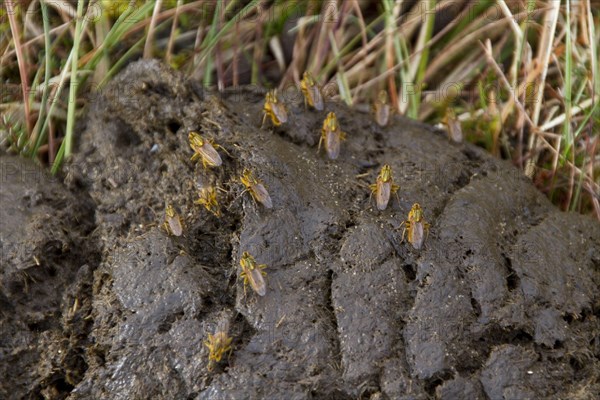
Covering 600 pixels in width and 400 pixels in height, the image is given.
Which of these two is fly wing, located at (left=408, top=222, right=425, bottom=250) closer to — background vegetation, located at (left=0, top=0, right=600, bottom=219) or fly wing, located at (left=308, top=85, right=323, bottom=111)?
fly wing, located at (left=308, top=85, right=323, bottom=111)

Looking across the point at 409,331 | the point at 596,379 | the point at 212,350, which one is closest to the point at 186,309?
the point at 212,350

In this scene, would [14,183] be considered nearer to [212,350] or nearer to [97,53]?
[97,53]

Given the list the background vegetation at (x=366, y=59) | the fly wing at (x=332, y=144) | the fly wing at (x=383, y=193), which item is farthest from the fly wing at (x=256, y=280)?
the background vegetation at (x=366, y=59)

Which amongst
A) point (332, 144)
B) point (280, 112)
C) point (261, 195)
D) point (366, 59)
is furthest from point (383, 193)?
point (366, 59)

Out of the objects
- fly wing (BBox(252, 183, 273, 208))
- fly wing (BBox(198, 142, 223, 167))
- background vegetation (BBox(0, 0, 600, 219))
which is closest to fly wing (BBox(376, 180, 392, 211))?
fly wing (BBox(252, 183, 273, 208))

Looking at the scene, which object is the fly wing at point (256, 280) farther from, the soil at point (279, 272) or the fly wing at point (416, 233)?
the fly wing at point (416, 233)

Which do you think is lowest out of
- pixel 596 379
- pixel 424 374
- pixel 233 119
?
pixel 596 379

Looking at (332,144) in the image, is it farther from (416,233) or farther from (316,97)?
(416,233)
